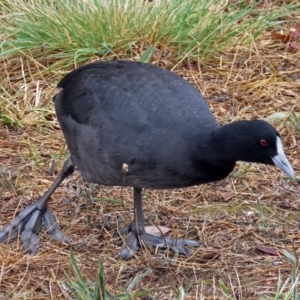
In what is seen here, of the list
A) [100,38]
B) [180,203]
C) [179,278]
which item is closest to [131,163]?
[179,278]

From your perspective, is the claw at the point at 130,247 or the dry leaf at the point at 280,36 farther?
the dry leaf at the point at 280,36

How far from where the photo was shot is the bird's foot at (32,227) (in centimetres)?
426

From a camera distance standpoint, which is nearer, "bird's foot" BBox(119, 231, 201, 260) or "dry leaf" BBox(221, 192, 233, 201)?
"bird's foot" BBox(119, 231, 201, 260)

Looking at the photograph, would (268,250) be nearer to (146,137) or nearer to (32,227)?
(146,137)

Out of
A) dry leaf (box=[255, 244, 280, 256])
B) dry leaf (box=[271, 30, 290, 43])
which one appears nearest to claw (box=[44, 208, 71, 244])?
dry leaf (box=[255, 244, 280, 256])

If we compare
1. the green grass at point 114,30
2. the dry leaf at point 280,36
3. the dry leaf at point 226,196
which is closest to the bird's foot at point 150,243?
the dry leaf at point 226,196

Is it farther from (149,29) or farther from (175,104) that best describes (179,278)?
(149,29)

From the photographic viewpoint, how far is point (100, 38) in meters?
6.17

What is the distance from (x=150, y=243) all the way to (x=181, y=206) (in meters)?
0.48

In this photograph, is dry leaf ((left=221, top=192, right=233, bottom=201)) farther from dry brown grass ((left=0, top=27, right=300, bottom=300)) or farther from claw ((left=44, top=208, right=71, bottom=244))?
claw ((left=44, top=208, right=71, bottom=244))

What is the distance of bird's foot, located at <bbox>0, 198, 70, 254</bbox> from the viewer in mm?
4262

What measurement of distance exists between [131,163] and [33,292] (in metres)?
0.79

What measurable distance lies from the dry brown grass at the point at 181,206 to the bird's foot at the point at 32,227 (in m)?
0.05

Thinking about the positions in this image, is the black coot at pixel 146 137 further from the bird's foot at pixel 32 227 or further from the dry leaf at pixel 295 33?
the dry leaf at pixel 295 33
